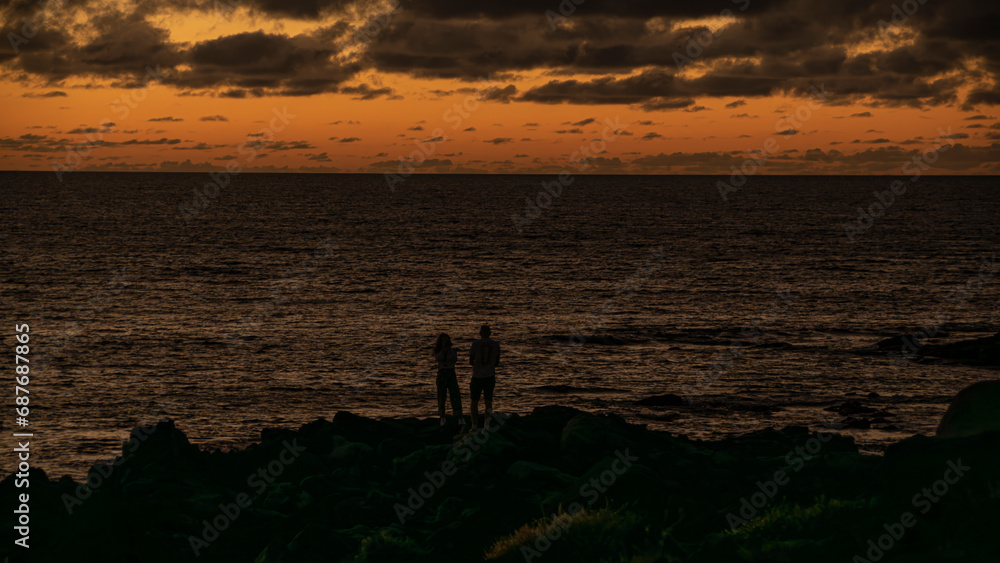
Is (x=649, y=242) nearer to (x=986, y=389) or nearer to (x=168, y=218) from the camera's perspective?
(x=168, y=218)

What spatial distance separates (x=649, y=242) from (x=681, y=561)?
89.8 m

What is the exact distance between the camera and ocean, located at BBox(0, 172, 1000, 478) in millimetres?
32875

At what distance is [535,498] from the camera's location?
51.0 feet

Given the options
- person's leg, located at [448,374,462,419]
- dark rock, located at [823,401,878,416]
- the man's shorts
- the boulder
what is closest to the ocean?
dark rock, located at [823,401,878,416]

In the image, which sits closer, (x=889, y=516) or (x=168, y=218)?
(x=889, y=516)

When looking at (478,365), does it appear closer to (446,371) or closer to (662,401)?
(446,371)

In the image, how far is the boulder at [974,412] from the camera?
14195mm

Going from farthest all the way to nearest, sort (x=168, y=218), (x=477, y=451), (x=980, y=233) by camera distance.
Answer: (x=168, y=218)
(x=980, y=233)
(x=477, y=451)

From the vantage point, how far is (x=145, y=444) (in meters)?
18.1

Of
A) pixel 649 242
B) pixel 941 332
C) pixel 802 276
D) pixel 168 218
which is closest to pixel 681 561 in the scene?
pixel 941 332

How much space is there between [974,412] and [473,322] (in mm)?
36632

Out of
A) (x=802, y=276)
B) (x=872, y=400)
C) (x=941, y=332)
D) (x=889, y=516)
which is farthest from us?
(x=802, y=276)

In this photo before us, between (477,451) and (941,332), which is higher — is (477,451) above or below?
above

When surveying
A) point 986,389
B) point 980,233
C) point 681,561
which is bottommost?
point 980,233
